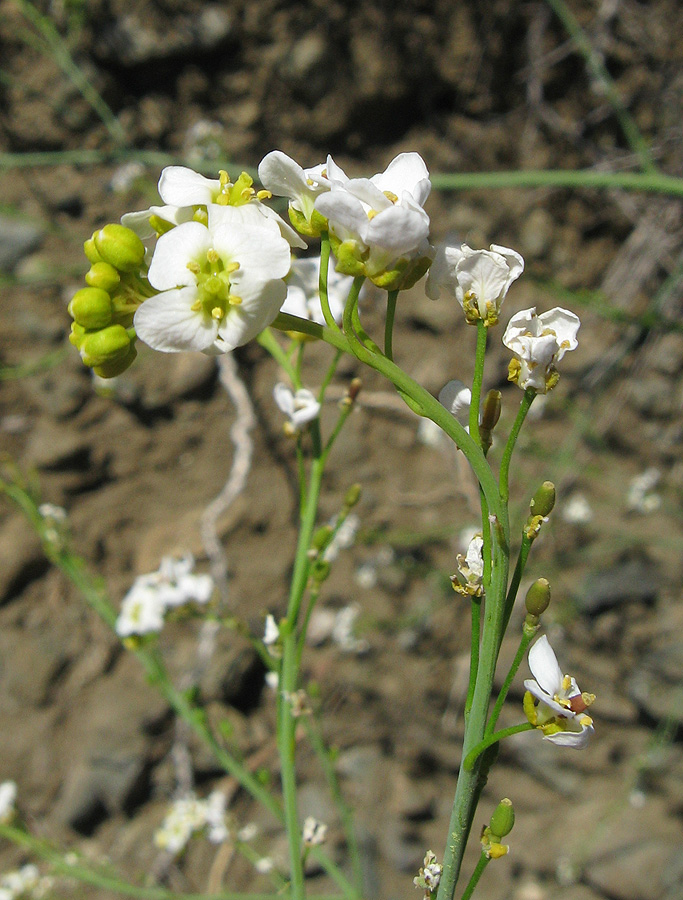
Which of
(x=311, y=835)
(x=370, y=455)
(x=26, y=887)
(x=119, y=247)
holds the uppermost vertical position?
(x=119, y=247)

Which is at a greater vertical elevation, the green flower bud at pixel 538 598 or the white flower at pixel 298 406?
the white flower at pixel 298 406

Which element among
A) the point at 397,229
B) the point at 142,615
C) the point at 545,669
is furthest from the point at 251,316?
A: the point at 142,615

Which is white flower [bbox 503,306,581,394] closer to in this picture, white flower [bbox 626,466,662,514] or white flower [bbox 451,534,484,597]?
white flower [bbox 451,534,484,597]

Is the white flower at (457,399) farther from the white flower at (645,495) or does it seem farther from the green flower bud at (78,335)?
the white flower at (645,495)

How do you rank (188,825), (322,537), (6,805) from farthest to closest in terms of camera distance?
(188,825), (6,805), (322,537)

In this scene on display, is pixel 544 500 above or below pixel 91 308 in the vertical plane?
below

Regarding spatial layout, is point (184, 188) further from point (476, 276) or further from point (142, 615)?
point (142, 615)

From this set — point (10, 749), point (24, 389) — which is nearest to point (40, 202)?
point (24, 389)

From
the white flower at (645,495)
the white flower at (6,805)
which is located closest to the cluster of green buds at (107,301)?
the white flower at (6,805)

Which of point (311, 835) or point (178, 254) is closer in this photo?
point (178, 254)
